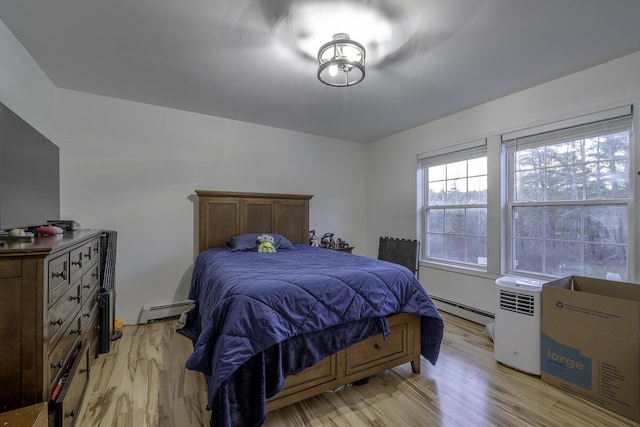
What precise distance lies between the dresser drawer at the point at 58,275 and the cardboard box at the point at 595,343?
2.97 m

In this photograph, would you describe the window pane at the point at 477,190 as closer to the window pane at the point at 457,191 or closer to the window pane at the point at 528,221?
the window pane at the point at 457,191

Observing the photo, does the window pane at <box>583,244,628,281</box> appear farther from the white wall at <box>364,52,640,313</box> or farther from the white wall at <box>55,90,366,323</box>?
the white wall at <box>55,90,366,323</box>

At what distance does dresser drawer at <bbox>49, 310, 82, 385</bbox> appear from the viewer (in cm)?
125

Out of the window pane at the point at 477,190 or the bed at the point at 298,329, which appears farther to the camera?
the window pane at the point at 477,190

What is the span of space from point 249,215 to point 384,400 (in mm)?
2563

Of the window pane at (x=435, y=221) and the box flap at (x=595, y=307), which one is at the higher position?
the window pane at (x=435, y=221)

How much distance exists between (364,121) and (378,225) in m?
1.69

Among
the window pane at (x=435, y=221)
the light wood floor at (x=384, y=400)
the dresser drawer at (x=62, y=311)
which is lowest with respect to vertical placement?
the light wood floor at (x=384, y=400)

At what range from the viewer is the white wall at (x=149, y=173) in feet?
9.56

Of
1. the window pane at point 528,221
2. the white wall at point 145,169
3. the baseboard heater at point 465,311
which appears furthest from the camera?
the baseboard heater at point 465,311

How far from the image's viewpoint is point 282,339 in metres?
1.50

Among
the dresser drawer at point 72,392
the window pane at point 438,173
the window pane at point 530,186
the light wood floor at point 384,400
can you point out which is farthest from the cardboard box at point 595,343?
the dresser drawer at point 72,392

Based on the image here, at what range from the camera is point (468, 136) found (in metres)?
3.26

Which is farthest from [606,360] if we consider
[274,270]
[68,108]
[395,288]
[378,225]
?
[68,108]
